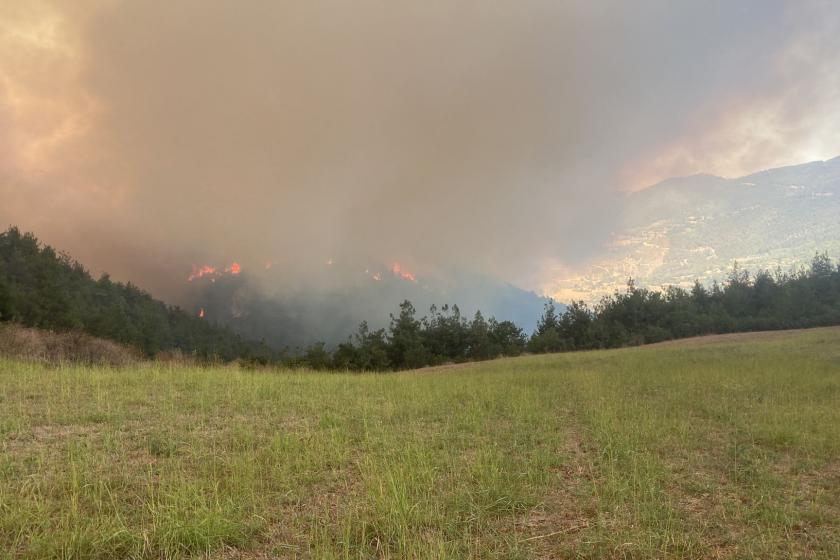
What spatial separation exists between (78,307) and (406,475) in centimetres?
8559

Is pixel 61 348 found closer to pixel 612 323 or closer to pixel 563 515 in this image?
pixel 563 515

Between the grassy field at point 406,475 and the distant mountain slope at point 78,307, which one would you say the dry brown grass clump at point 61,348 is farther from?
the grassy field at point 406,475

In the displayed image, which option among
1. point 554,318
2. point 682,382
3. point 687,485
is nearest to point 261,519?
point 687,485

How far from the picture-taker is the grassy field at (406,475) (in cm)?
496

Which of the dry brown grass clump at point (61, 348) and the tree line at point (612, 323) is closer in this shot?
the dry brown grass clump at point (61, 348)

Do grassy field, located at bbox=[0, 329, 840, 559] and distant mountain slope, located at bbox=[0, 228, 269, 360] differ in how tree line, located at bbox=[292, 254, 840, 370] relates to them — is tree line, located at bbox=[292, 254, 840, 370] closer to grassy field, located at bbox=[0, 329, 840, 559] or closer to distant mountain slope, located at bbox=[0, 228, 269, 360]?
distant mountain slope, located at bbox=[0, 228, 269, 360]

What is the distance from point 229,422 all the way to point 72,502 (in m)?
4.87

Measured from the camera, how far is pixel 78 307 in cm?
7306

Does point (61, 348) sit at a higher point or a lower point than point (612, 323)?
lower

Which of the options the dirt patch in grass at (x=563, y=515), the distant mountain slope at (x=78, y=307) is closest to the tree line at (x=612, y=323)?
the distant mountain slope at (x=78, y=307)

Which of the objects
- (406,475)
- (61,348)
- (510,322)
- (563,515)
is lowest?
(563,515)

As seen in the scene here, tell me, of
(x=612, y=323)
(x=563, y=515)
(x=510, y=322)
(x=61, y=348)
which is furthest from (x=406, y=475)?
(x=612, y=323)

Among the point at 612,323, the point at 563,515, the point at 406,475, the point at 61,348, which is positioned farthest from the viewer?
the point at 612,323

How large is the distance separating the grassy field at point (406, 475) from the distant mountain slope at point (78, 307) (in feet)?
68.4
